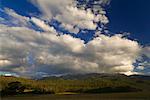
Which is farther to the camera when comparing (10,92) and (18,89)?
(18,89)

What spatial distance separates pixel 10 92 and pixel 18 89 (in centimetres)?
937

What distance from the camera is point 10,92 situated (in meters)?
126

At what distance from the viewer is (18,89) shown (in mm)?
135000
